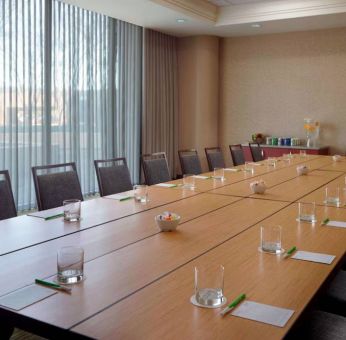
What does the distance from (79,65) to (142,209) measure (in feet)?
12.7

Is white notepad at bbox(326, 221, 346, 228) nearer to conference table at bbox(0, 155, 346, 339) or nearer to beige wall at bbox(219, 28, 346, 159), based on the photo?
conference table at bbox(0, 155, 346, 339)

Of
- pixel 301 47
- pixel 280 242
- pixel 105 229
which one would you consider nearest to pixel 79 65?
pixel 301 47

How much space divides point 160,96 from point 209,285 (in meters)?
6.56

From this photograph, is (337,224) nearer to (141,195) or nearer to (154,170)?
(141,195)

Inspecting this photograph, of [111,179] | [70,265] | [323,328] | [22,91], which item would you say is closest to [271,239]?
[323,328]

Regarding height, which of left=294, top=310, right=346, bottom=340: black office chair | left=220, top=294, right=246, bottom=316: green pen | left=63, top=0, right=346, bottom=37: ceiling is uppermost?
left=63, top=0, right=346, bottom=37: ceiling

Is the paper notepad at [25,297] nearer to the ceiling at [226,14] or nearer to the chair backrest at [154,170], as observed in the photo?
the chair backrest at [154,170]

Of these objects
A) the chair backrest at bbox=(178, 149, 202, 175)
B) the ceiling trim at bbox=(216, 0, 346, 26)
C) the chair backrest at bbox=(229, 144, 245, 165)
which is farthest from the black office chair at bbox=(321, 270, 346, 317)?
the ceiling trim at bbox=(216, 0, 346, 26)

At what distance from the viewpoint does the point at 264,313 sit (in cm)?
132

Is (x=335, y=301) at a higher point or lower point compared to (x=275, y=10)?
lower

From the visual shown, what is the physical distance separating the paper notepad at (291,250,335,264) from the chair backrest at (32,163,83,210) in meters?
1.81

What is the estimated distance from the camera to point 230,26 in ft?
23.5

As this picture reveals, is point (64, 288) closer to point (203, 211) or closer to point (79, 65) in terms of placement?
point (203, 211)

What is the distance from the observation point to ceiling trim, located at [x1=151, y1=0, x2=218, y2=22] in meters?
6.09
